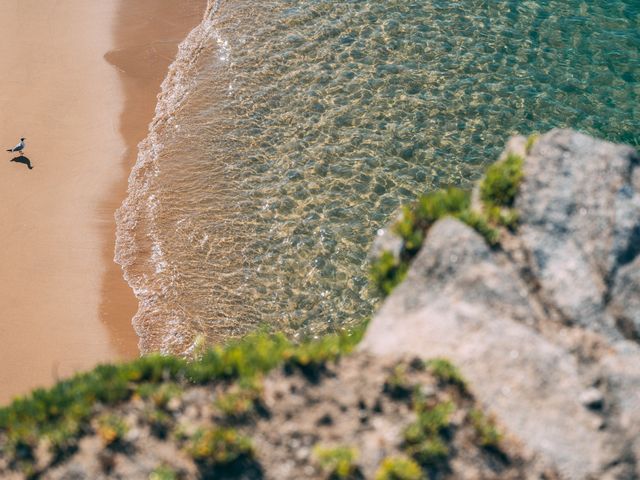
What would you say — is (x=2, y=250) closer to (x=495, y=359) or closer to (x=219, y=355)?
(x=219, y=355)

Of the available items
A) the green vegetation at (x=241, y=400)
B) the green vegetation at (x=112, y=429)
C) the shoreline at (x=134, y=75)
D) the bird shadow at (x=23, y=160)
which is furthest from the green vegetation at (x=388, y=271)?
the bird shadow at (x=23, y=160)

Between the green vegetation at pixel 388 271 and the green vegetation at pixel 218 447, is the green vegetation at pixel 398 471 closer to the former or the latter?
the green vegetation at pixel 218 447

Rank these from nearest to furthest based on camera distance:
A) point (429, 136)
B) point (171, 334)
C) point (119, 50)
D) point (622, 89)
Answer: point (171, 334), point (429, 136), point (622, 89), point (119, 50)

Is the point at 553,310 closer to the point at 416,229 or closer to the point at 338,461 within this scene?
the point at 416,229

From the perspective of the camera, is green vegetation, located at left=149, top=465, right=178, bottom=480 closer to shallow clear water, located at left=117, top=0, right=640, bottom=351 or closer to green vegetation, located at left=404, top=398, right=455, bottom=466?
green vegetation, located at left=404, top=398, right=455, bottom=466

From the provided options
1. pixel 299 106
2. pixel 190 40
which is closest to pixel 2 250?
pixel 299 106

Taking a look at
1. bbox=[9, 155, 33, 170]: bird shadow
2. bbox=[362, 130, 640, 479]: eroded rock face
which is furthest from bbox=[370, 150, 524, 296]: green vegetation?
bbox=[9, 155, 33, 170]: bird shadow

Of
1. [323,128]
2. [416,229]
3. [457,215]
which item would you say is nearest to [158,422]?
[416,229]
